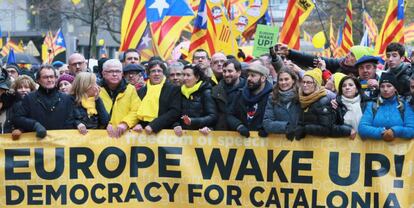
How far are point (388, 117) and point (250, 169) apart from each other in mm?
1399

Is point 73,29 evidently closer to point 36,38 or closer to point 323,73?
point 36,38

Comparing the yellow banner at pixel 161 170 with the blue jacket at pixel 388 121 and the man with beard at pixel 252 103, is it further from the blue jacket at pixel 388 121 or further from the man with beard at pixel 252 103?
the blue jacket at pixel 388 121

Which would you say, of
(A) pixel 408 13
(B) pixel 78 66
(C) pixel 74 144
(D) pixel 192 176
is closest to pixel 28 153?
(C) pixel 74 144

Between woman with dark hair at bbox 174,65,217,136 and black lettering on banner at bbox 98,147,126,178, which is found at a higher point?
woman with dark hair at bbox 174,65,217,136

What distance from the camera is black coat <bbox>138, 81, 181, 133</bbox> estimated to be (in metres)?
7.21

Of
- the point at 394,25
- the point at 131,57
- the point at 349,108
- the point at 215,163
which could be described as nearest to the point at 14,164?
the point at 215,163

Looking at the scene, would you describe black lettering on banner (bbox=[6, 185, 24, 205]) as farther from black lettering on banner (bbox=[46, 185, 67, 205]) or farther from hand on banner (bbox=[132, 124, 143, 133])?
hand on banner (bbox=[132, 124, 143, 133])

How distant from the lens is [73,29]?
5162 cm

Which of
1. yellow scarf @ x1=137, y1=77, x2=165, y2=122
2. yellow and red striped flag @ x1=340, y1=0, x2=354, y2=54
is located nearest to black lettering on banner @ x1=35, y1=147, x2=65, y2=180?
yellow scarf @ x1=137, y1=77, x2=165, y2=122

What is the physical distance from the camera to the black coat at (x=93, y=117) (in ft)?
23.8

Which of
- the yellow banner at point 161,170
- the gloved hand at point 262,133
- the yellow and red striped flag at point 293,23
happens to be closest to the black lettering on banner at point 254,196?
the yellow banner at point 161,170

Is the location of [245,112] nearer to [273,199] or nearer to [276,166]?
[276,166]

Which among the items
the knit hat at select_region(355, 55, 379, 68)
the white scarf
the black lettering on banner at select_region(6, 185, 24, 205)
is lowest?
the black lettering on banner at select_region(6, 185, 24, 205)

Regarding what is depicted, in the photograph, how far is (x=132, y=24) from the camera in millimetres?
10430
